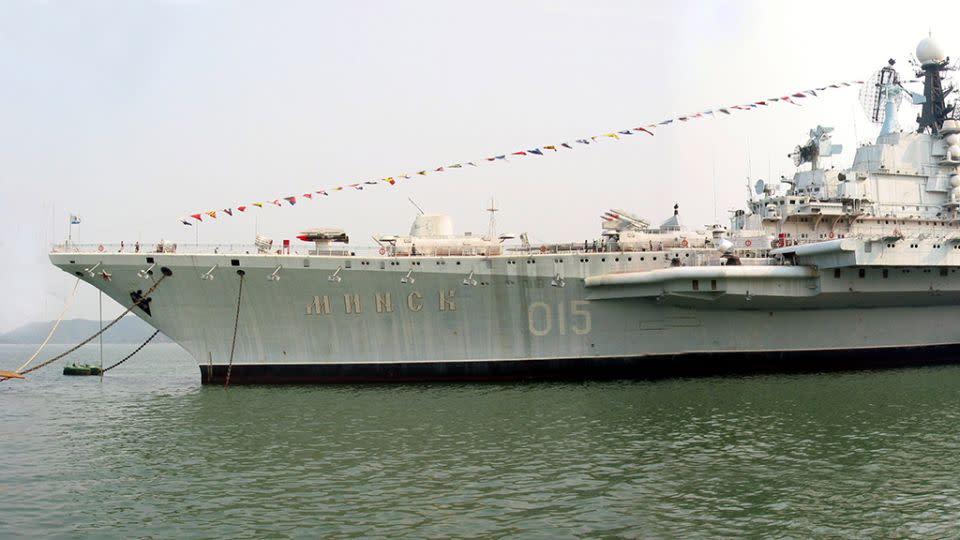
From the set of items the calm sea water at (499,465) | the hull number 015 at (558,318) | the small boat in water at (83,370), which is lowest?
the calm sea water at (499,465)

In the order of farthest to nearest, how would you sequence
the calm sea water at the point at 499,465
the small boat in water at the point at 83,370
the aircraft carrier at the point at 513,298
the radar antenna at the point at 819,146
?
the small boat in water at the point at 83,370 → the radar antenna at the point at 819,146 → the aircraft carrier at the point at 513,298 → the calm sea water at the point at 499,465

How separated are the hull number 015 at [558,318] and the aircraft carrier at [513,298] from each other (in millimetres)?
42

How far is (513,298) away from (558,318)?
4.87 feet

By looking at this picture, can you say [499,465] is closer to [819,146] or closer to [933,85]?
[819,146]

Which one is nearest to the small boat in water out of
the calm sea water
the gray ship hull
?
the gray ship hull

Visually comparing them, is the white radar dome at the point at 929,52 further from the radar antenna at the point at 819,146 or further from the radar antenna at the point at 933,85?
the radar antenna at the point at 819,146

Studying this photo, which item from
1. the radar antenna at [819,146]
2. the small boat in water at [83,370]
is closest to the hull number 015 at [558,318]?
the radar antenna at [819,146]

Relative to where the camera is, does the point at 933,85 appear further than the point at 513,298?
Yes

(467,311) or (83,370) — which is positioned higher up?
(467,311)

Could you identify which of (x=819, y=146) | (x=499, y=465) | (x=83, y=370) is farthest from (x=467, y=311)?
(x=83, y=370)

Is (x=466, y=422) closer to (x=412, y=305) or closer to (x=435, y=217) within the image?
(x=412, y=305)

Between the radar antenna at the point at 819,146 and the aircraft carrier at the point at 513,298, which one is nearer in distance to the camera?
the aircraft carrier at the point at 513,298

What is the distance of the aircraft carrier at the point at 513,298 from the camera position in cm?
2095

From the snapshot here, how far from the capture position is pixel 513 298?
21500 mm
